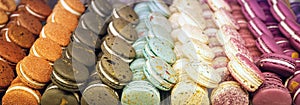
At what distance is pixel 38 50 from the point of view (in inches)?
83.2

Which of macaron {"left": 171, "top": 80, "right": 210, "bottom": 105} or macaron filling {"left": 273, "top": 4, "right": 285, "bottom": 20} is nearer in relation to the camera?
macaron {"left": 171, "top": 80, "right": 210, "bottom": 105}

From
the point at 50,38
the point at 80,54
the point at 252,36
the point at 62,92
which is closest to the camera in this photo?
the point at 62,92

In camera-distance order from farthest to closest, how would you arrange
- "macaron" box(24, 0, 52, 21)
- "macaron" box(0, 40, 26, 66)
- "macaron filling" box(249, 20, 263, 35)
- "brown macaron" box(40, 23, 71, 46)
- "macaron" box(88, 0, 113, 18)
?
"macaron" box(24, 0, 52, 21)
"macaron" box(88, 0, 113, 18)
"macaron filling" box(249, 20, 263, 35)
"brown macaron" box(40, 23, 71, 46)
"macaron" box(0, 40, 26, 66)

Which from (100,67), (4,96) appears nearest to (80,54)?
(100,67)

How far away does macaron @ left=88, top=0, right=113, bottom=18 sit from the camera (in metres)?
2.46

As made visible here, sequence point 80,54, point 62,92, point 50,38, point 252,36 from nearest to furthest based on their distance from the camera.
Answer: point 62,92, point 80,54, point 50,38, point 252,36

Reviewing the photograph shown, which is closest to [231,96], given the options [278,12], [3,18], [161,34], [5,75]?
[161,34]

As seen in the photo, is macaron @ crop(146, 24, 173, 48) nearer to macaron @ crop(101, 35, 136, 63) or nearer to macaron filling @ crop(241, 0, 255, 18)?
macaron @ crop(101, 35, 136, 63)

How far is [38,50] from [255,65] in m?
1.16

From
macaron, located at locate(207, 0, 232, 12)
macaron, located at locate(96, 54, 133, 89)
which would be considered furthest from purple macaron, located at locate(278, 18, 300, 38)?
macaron, located at locate(96, 54, 133, 89)

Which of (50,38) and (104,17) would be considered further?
(104,17)

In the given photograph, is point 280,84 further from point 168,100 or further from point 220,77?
point 168,100

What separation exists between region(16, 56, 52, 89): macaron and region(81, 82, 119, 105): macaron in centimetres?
24

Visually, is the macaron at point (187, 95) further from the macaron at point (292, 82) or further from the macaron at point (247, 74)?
the macaron at point (292, 82)
